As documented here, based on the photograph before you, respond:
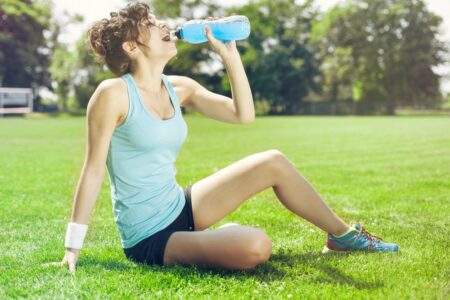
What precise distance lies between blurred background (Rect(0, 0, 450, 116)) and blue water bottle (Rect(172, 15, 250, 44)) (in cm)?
4820

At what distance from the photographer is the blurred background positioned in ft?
176

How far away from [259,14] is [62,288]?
185 ft

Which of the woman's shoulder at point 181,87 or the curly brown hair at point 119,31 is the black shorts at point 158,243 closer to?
the woman's shoulder at point 181,87

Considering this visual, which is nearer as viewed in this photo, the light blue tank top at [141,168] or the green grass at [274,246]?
the green grass at [274,246]

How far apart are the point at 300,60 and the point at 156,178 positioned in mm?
54936

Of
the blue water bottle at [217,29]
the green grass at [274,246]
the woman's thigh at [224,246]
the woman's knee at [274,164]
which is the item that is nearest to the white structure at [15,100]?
the green grass at [274,246]

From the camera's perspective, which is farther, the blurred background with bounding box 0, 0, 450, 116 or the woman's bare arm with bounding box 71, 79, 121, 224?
the blurred background with bounding box 0, 0, 450, 116

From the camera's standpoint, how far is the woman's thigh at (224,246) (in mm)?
3143

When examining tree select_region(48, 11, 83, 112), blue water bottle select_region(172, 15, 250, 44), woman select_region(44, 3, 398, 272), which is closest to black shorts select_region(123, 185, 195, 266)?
woman select_region(44, 3, 398, 272)

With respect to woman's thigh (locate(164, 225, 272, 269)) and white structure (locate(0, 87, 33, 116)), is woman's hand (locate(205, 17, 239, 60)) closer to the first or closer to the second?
woman's thigh (locate(164, 225, 272, 269))

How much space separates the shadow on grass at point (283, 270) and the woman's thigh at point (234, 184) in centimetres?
35

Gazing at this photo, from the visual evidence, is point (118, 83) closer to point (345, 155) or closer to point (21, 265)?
point (21, 265)

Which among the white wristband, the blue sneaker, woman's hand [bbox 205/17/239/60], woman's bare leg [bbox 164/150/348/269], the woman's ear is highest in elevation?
woman's hand [bbox 205/17/239/60]

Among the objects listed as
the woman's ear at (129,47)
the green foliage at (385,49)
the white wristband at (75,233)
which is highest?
the green foliage at (385,49)
